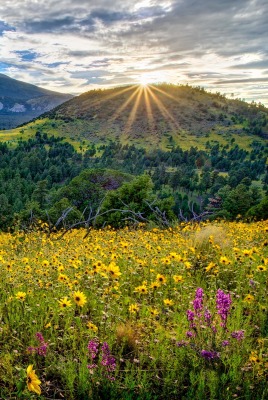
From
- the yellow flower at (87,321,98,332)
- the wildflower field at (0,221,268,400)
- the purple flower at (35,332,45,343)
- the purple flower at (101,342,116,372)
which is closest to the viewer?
the wildflower field at (0,221,268,400)

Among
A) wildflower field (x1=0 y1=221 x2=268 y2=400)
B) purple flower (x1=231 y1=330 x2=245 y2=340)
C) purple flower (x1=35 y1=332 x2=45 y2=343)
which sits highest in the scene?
purple flower (x1=231 y1=330 x2=245 y2=340)

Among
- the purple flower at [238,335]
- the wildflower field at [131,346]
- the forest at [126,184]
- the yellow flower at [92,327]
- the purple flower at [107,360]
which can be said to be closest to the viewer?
the wildflower field at [131,346]

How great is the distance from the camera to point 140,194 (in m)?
34.0

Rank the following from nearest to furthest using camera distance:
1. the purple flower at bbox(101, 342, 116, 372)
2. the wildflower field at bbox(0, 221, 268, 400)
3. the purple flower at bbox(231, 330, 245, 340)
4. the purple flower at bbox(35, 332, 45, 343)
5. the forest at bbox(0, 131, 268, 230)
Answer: the wildflower field at bbox(0, 221, 268, 400)
the purple flower at bbox(101, 342, 116, 372)
the purple flower at bbox(231, 330, 245, 340)
the purple flower at bbox(35, 332, 45, 343)
the forest at bbox(0, 131, 268, 230)

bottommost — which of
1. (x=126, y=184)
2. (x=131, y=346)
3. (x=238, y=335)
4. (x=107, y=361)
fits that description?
(x=126, y=184)

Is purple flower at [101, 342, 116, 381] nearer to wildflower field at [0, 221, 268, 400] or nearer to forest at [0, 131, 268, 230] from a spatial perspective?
wildflower field at [0, 221, 268, 400]

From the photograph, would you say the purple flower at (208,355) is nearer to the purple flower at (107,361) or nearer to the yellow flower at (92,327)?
the purple flower at (107,361)

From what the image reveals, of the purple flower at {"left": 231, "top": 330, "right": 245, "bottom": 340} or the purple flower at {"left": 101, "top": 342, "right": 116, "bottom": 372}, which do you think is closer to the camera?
the purple flower at {"left": 101, "top": 342, "right": 116, "bottom": 372}

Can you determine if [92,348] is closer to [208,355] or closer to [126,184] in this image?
[208,355]

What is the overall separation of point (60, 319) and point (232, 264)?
10.0ft

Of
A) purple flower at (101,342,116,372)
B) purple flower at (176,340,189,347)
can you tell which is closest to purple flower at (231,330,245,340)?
purple flower at (176,340,189,347)

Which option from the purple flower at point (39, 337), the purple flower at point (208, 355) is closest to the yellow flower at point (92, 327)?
the purple flower at point (39, 337)

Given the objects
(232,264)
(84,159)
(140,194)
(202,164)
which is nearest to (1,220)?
(140,194)

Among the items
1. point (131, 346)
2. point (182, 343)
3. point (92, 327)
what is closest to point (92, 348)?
point (92, 327)
